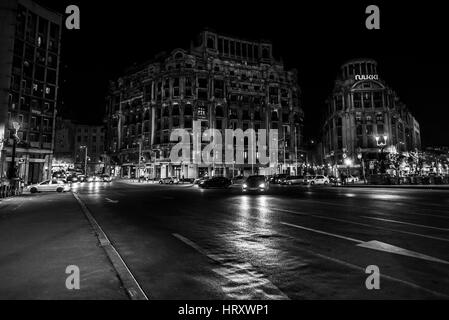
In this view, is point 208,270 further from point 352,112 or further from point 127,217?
point 352,112

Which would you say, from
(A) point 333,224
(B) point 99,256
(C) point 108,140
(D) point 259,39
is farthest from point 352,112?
(B) point 99,256

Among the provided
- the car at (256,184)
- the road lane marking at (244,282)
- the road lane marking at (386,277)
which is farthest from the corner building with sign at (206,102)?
the road lane marking at (244,282)

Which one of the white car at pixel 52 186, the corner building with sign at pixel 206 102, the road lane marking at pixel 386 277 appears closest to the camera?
the road lane marking at pixel 386 277

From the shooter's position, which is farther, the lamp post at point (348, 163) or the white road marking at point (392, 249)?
the lamp post at point (348, 163)

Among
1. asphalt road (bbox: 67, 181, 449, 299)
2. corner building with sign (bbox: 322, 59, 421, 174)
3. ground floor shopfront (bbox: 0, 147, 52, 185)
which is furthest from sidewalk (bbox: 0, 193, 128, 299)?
corner building with sign (bbox: 322, 59, 421, 174)

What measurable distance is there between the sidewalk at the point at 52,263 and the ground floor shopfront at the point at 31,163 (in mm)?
54420

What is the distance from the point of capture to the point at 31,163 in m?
58.2

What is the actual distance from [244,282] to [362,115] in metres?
95.7

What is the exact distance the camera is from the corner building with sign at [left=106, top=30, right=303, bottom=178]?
7506 centimetres

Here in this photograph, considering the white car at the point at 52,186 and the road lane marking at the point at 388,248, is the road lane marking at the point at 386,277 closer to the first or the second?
the road lane marking at the point at 388,248

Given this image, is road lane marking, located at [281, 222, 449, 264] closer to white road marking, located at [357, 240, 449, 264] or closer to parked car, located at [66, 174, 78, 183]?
white road marking, located at [357, 240, 449, 264]

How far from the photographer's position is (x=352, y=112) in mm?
89500

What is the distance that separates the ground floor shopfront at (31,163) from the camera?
53619 millimetres

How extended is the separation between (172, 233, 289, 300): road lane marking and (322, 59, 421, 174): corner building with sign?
87.6 m
